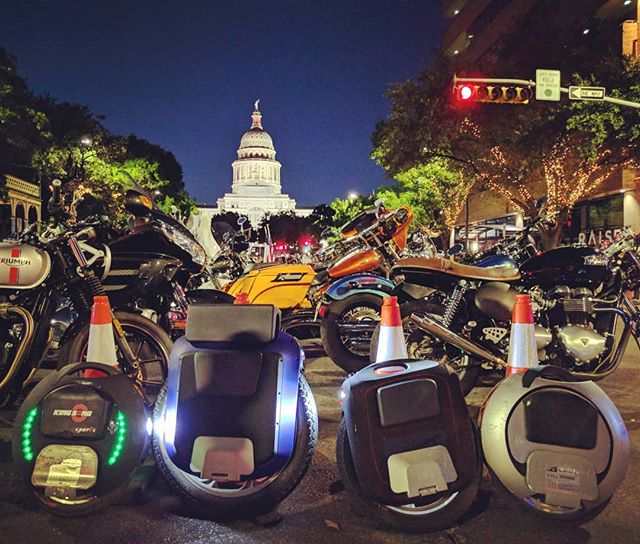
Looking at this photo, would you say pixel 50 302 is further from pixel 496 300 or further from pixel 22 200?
pixel 22 200

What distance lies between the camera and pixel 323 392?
5.37 meters

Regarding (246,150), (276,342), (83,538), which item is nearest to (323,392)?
(276,342)

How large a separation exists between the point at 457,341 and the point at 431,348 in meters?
0.43

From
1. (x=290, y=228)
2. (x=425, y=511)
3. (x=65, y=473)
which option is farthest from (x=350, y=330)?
(x=290, y=228)

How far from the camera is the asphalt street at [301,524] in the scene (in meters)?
2.57

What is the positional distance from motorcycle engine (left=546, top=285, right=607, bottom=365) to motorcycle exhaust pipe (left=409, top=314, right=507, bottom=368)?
56 cm

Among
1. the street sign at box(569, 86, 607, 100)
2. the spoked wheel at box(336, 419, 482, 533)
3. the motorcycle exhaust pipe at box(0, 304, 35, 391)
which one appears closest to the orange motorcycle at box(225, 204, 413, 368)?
the motorcycle exhaust pipe at box(0, 304, 35, 391)

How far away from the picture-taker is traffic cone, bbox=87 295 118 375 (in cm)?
357

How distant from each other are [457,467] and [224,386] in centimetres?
114

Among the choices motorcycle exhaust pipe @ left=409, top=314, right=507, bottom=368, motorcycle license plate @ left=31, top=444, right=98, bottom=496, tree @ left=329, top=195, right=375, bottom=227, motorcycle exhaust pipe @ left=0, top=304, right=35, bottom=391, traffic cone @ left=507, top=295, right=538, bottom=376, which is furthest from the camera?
tree @ left=329, top=195, right=375, bottom=227

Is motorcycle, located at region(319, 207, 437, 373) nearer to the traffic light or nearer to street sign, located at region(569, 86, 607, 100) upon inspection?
the traffic light

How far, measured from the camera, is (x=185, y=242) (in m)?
5.51

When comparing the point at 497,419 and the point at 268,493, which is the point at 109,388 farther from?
the point at 497,419

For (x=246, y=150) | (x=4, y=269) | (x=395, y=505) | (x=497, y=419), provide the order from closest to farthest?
1. (x=395, y=505)
2. (x=497, y=419)
3. (x=4, y=269)
4. (x=246, y=150)
